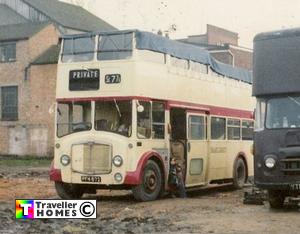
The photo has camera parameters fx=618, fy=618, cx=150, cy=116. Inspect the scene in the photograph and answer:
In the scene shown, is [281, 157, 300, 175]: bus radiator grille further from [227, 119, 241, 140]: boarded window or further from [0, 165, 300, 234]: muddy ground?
[227, 119, 241, 140]: boarded window

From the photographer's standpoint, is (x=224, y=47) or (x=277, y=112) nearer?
(x=277, y=112)

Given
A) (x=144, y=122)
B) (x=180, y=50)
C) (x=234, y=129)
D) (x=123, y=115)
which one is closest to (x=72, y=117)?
(x=123, y=115)

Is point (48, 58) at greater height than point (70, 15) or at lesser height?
lesser

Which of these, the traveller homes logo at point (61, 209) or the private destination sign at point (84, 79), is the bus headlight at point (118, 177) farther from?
the traveller homes logo at point (61, 209)

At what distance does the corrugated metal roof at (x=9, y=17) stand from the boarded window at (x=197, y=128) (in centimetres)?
4926

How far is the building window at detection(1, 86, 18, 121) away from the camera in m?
51.0

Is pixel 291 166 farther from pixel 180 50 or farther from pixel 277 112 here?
pixel 180 50

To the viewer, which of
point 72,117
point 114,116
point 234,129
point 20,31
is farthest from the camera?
point 20,31

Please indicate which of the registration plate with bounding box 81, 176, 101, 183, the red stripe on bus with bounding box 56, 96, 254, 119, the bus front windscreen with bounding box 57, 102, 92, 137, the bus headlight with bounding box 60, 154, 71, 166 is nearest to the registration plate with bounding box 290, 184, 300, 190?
the red stripe on bus with bounding box 56, 96, 254, 119

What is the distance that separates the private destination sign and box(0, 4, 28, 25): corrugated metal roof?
50448 millimetres

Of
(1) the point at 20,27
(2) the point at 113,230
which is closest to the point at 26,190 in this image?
Result: (2) the point at 113,230

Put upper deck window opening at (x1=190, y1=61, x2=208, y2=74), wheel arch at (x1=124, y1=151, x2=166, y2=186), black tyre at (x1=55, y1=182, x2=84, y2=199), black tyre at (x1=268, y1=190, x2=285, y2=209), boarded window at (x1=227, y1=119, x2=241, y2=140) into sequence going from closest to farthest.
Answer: black tyre at (x1=268, y1=190, x2=285, y2=209)
wheel arch at (x1=124, y1=151, x2=166, y2=186)
black tyre at (x1=55, y1=182, x2=84, y2=199)
upper deck window opening at (x1=190, y1=61, x2=208, y2=74)
boarded window at (x1=227, y1=119, x2=241, y2=140)

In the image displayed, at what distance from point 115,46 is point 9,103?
37153 mm

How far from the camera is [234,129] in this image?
21.3 m
